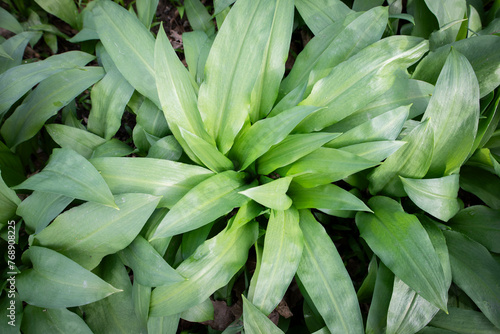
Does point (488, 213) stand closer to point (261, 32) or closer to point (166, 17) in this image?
point (261, 32)

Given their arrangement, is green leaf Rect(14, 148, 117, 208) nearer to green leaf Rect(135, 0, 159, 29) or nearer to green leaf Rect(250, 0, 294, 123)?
green leaf Rect(250, 0, 294, 123)

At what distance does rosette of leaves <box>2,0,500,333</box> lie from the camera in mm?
995

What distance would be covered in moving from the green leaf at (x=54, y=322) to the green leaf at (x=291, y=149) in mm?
844

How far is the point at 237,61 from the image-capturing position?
3.55 ft

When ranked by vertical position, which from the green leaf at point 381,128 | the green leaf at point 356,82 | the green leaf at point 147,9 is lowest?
the green leaf at point 381,128

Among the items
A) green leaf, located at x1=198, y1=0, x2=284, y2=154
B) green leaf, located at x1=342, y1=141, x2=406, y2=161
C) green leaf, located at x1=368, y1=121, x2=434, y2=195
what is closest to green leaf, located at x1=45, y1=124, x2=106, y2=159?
green leaf, located at x1=198, y1=0, x2=284, y2=154

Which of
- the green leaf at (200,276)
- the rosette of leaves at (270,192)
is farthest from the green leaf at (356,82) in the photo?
the green leaf at (200,276)

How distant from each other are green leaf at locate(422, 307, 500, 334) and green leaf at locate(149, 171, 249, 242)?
86 cm

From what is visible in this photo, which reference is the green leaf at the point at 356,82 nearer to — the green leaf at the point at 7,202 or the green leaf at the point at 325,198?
the green leaf at the point at 325,198

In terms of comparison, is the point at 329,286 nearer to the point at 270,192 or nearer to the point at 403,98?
the point at 270,192

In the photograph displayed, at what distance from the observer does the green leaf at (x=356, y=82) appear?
1099mm

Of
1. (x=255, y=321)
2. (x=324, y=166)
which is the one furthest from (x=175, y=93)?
(x=255, y=321)

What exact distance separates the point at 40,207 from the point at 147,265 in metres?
0.45

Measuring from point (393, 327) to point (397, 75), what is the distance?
0.90 metres
